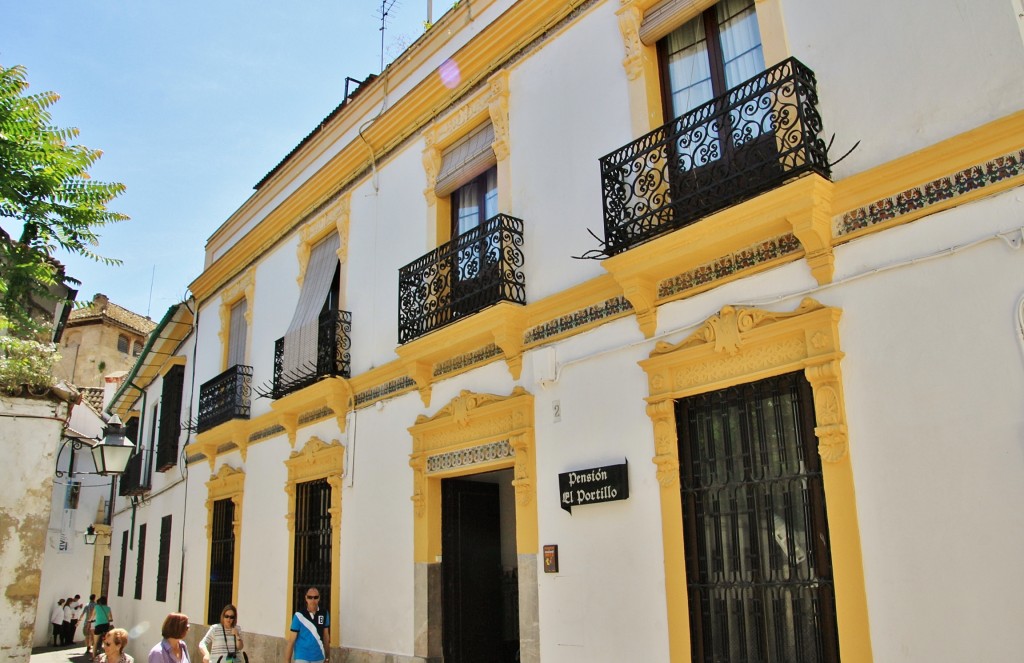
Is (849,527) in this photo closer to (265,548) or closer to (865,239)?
(865,239)

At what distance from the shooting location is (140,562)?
58.1ft

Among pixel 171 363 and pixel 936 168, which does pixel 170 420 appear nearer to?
pixel 171 363

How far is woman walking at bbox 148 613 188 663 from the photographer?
5613mm

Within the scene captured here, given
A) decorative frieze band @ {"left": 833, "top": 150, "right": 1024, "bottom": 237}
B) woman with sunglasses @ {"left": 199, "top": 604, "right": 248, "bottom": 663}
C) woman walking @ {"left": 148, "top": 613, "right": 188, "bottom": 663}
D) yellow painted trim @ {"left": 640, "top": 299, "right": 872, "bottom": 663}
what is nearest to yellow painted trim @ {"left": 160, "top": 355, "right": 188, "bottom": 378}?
woman with sunglasses @ {"left": 199, "top": 604, "right": 248, "bottom": 663}

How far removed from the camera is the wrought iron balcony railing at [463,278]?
300 inches

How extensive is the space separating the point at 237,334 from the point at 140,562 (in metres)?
7.04

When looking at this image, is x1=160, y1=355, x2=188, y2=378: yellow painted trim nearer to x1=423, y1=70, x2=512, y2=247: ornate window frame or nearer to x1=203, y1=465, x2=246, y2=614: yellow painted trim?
x1=203, y1=465, x2=246, y2=614: yellow painted trim

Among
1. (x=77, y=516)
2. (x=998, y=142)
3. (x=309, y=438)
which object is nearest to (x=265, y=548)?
(x=309, y=438)

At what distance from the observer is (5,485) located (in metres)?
5.10

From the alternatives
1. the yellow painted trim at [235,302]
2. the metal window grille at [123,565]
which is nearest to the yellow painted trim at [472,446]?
the yellow painted trim at [235,302]

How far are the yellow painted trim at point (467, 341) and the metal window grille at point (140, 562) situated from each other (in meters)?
11.9

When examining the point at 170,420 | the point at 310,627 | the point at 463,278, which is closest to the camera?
the point at 463,278

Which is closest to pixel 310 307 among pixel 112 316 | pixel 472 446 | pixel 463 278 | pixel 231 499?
pixel 463 278

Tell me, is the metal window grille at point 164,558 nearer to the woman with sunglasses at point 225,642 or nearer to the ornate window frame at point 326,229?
the ornate window frame at point 326,229
